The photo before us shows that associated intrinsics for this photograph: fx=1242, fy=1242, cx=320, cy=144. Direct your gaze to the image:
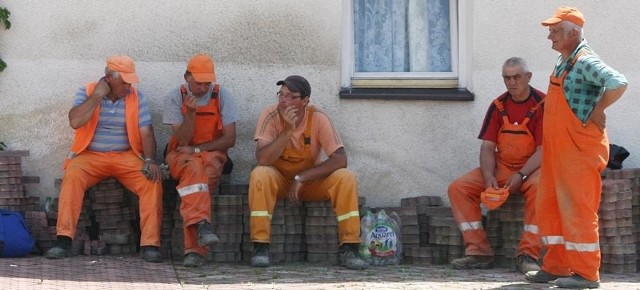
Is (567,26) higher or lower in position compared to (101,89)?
higher

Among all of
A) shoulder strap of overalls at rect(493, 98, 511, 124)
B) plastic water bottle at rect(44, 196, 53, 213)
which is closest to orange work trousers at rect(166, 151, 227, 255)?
plastic water bottle at rect(44, 196, 53, 213)

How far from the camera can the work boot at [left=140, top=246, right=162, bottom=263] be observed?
9.91 m

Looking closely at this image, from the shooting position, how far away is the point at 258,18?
10938 mm

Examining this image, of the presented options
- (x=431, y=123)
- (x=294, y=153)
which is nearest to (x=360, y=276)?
(x=294, y=153)

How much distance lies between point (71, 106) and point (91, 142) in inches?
25.4

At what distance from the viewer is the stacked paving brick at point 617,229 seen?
32.1 feet

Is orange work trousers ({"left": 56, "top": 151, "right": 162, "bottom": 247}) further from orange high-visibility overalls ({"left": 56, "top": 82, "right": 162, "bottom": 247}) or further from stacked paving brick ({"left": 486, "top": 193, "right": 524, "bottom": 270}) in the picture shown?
stacked paving brick ({"left": 486, "top": 193, "right": 524, "bottom": 270})

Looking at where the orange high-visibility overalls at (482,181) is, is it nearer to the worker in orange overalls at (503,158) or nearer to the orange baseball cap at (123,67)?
the worker in orange overalls at (503,158)

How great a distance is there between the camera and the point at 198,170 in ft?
32.7

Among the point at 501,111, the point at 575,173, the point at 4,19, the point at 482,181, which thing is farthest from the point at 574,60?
the point at 4,19

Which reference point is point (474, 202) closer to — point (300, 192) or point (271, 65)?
A: point (300, 192)

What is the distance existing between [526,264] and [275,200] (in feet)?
6.70

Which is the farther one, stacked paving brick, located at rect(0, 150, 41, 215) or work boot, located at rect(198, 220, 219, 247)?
stacked paving brick, located at rect(0, 150, 41, 215)

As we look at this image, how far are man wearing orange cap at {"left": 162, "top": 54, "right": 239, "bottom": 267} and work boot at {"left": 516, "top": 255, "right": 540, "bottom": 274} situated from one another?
7.79 ft
